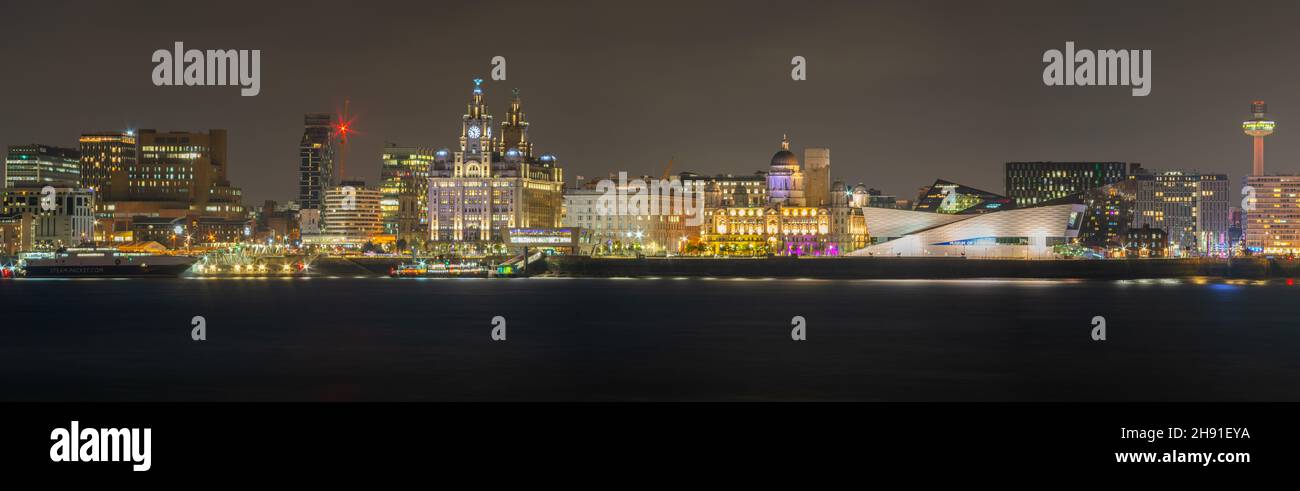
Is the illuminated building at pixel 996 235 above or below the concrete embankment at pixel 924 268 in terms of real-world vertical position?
above

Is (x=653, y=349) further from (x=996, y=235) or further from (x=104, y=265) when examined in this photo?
(x=104, y=265)

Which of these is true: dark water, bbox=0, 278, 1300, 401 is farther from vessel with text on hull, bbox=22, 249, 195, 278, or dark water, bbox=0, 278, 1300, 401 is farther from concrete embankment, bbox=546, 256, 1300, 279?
vessel with text on hull, bbox=22, 249, 195, 278

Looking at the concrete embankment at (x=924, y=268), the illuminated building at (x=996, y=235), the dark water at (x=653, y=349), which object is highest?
the illuminated building at (x=996, y=235)

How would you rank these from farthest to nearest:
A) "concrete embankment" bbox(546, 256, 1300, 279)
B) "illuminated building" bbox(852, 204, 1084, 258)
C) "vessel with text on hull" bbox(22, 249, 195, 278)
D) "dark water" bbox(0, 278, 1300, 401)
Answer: "illuminated building" bbox(852, 204, 1084, 258)
"vessel with text on hull" bbox(22, 249, 195, 278)
"concrete embankment" bbox(546, 256, 1300, 279)
"dark water" bbox(0, 278, 1300, 401)

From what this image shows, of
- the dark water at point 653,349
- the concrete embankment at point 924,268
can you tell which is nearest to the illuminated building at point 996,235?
the concrete embankment at point 924,268

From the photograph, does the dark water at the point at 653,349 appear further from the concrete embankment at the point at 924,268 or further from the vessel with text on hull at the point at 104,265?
the vessel with text on hull at the point at 104,265

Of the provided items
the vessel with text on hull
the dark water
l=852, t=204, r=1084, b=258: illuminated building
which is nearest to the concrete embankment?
l=852, t=204, r=1084, b=258: illuminated building

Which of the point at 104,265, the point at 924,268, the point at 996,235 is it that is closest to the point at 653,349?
the point at 924,268
